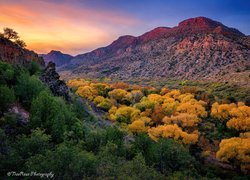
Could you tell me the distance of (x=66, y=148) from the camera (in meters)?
23.5

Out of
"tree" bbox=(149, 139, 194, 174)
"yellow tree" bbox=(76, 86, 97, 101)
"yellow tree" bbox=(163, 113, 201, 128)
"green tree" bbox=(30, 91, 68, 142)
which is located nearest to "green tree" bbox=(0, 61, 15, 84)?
"green tree" bbox=(30, 91, 68, 142)

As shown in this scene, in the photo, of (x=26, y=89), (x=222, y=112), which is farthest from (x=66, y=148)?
(x=222, y=112)

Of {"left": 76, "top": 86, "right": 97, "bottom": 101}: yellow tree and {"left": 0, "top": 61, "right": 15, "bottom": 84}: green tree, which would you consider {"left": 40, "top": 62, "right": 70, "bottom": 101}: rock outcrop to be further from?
{"left": 76, "top": 86, "right": 97, "bottom": 101}: yellow tree

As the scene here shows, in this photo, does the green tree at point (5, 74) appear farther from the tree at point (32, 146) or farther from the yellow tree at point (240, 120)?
the yellow tree at point (240, 120)

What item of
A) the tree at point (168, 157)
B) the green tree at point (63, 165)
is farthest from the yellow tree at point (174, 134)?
the green tree at point (63, 165)

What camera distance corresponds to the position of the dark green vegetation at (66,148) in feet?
72.4

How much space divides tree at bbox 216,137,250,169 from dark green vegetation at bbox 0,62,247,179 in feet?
8.64

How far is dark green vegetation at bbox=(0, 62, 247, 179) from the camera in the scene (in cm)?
2208

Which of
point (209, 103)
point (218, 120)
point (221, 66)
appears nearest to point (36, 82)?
point (218, 120)

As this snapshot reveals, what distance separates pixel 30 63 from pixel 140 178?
142ft

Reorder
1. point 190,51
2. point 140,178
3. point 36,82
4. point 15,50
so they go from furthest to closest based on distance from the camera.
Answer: point 190,51, point 15,50, point 36,82, point 140,178

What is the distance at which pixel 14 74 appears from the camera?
47625 mm

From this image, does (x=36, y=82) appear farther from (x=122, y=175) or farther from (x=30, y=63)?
(x=122, y=175)

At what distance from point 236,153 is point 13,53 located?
40867mm
